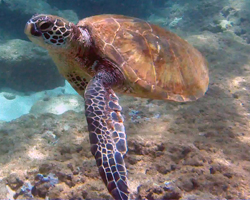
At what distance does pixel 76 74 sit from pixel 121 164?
69.1 inches

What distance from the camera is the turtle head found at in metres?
2.33

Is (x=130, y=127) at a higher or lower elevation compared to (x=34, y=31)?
lower

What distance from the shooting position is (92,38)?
269 cm

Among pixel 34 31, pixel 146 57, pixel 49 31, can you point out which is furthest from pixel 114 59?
pixel 34 31

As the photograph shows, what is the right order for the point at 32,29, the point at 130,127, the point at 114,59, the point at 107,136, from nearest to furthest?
the point at 107,136 < the point at 32,29 < the point at 114,59 < the point at 130,127

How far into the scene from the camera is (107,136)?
5.79ft

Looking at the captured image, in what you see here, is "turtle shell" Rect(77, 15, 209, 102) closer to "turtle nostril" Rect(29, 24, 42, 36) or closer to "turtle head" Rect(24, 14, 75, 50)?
"turtle head" Rect(24, 14, 75, 50)

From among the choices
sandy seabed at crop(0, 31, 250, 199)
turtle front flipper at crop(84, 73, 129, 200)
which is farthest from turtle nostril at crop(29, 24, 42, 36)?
sandy seabed at crop(0, 31, 250, 199)

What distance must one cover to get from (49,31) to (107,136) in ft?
5.31

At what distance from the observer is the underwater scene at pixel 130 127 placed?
1.88m

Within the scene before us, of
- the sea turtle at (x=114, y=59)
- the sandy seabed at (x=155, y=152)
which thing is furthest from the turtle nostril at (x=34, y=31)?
the sandy seabed at (x=155, y=152)

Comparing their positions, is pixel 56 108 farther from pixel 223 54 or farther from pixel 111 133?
pixel 223 54

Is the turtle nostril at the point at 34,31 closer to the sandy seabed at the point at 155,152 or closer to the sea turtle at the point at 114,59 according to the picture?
the sea turtle at the point at 114,59

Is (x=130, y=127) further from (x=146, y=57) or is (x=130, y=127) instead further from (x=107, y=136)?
(x=107, y=136)
